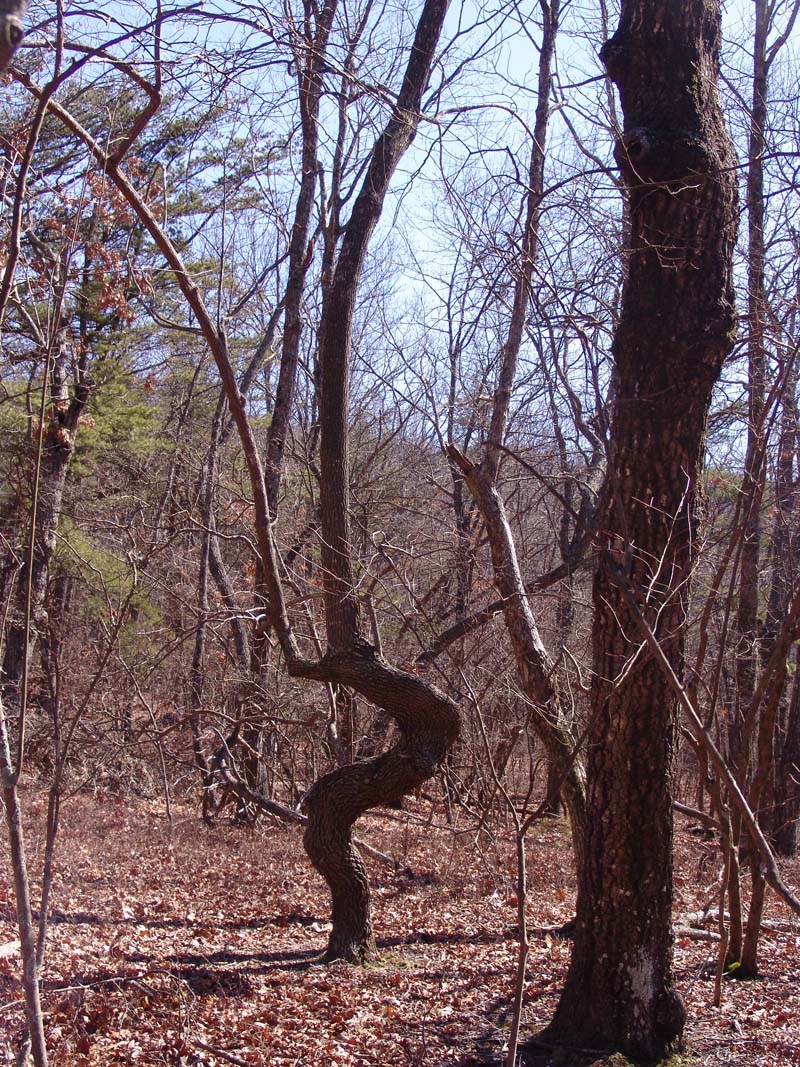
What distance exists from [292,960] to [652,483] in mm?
4303

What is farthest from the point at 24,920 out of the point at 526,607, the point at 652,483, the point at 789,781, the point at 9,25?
the point at 789,781

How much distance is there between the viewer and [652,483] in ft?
15.6

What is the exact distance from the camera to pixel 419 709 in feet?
21.9

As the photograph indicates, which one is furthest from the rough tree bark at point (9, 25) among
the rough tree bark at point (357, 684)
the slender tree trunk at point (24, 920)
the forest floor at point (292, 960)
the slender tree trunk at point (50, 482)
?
the slender tree trunk at point (50, 482)

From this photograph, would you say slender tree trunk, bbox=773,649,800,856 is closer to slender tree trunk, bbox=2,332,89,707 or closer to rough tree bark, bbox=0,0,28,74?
slender tree trunk, bbox=2,332,89,707

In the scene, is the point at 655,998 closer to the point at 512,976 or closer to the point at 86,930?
the point at 512,976

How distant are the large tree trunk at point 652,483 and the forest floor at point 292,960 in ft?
1.89

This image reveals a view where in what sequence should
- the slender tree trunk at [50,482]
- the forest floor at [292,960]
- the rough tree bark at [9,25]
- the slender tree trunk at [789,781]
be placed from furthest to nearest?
the slender tree trunk at [50,482]
the slender tree trunk at [789,781]
the forest floor at [292,960]
the rough tree bark at [9,25]

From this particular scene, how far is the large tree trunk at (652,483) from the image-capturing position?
471cm

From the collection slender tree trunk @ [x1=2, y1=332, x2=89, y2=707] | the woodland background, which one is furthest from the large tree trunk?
slender tree trunk @ [x1=2, y1=332, x2=89, y2=707]

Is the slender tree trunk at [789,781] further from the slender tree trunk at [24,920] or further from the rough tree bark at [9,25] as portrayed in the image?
the rough tree bark at [9,25]

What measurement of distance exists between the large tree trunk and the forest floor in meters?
0.58

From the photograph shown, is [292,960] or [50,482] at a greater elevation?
[50,482]

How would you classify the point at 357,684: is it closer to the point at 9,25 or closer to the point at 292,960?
the point at 292,960
